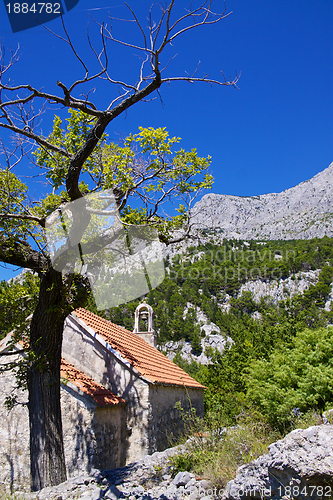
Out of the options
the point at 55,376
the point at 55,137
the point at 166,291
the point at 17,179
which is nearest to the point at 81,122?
the point at 55,137

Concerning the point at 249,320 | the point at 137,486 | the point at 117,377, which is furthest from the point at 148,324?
the point at 249,320

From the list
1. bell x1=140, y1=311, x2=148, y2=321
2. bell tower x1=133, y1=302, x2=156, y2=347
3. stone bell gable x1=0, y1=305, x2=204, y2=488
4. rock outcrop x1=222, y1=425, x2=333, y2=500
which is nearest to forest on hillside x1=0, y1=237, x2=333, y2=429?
stone bell gable x1=0, y1=305, x2=204, y2=488

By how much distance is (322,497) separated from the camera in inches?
116

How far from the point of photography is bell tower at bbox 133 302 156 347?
16719mm

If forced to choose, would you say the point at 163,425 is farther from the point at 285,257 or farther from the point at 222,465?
the point at 285,257

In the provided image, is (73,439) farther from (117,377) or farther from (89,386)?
(117,377)

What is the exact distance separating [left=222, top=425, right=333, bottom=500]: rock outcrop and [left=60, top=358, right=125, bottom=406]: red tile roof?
491 cm

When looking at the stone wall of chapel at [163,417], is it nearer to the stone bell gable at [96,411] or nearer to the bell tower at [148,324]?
the stone bell gable at [96,411]

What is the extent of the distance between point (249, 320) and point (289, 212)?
7551 cm

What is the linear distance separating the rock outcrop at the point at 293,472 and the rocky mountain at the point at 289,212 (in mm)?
93579

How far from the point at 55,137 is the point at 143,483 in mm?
8105

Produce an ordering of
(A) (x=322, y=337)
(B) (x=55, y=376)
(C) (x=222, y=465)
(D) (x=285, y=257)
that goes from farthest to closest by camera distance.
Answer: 1. (D) (x=285, y=257)
2. (A) (x=322, y=337)
3. (B) (x=55, y=376)
4. (C) (x=222, y=465)

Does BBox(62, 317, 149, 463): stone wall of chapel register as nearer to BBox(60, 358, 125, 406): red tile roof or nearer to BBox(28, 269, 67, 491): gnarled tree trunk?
BBox(60, 358, 125, 406): red tile roof

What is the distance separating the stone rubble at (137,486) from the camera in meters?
4.03
